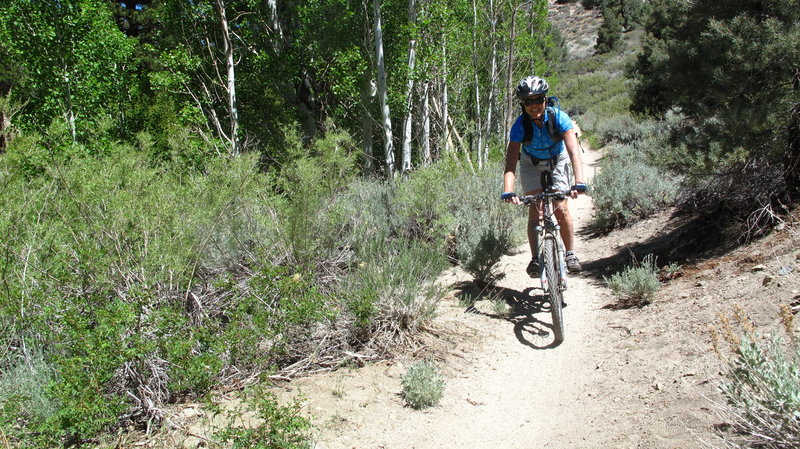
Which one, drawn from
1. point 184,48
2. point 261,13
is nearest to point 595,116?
point 261,13

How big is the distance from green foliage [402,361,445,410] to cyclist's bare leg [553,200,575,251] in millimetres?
1831

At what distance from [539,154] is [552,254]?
909 mm

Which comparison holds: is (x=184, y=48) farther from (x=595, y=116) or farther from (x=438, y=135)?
(x=595, y=116)

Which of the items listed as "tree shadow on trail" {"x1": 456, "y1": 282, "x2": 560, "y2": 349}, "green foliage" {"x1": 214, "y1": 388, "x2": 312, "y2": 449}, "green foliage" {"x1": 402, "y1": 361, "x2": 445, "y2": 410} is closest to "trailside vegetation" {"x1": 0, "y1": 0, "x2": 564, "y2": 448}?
"green foliage" {"x1": 214, "y1": 388, "x2": 312, "y2": 449}

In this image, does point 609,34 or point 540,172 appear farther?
point 609,34

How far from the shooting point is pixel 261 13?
13.9m

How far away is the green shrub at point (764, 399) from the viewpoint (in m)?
1.85

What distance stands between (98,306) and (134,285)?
0.25 metres

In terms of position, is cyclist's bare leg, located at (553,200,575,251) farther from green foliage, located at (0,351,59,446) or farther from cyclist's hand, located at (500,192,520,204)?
green foliage, located at (0,351,59,446)

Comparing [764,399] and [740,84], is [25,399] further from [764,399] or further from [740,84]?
[740,84]

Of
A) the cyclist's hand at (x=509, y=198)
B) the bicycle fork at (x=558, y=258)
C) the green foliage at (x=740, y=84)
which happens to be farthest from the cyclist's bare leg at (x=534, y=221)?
the green foliage at (x=740, y=84)

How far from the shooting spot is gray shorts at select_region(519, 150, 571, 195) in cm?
436

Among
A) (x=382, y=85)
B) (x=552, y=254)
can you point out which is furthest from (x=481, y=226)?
(x=382, y=85)

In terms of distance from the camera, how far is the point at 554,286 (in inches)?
152
